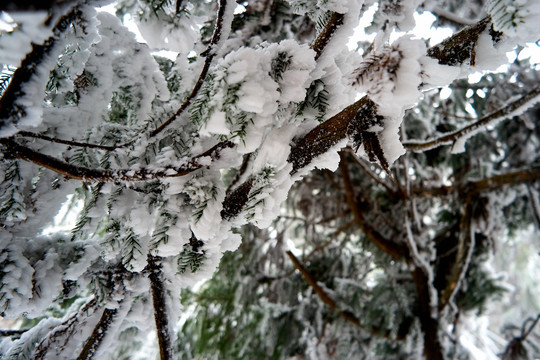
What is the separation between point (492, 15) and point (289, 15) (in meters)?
1.62

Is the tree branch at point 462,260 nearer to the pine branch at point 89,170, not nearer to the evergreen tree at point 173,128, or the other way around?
the evergreen tree at point 173,128

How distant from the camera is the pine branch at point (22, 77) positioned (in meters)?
0.75

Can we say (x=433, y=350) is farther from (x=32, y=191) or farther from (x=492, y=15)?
(x=32, y=191)

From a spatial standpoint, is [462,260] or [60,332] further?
[462,260]

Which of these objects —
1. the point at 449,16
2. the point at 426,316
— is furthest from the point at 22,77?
the point at 426,316

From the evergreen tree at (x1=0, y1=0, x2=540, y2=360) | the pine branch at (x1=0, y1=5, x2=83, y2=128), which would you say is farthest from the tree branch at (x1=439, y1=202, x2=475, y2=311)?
the pine branch at (x1=0, y1=5, x2=83, y2=128)

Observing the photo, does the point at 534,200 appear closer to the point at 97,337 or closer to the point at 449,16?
the point at 449,16

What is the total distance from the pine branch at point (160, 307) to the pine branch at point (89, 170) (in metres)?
0.51

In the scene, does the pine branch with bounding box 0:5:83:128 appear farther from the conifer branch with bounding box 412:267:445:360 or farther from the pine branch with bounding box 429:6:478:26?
the conifer branch with bounding box 412:267:445:360

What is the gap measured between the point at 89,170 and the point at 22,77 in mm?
295

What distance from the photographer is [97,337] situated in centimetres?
135

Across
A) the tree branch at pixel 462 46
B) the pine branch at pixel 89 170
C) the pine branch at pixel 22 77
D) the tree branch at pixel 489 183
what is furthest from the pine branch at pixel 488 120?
the pine branch at pixel 22 77

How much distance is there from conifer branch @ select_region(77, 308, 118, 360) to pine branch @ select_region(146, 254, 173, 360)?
0.75ft

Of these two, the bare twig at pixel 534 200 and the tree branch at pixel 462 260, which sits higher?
the bare twig at pixel 534 200
